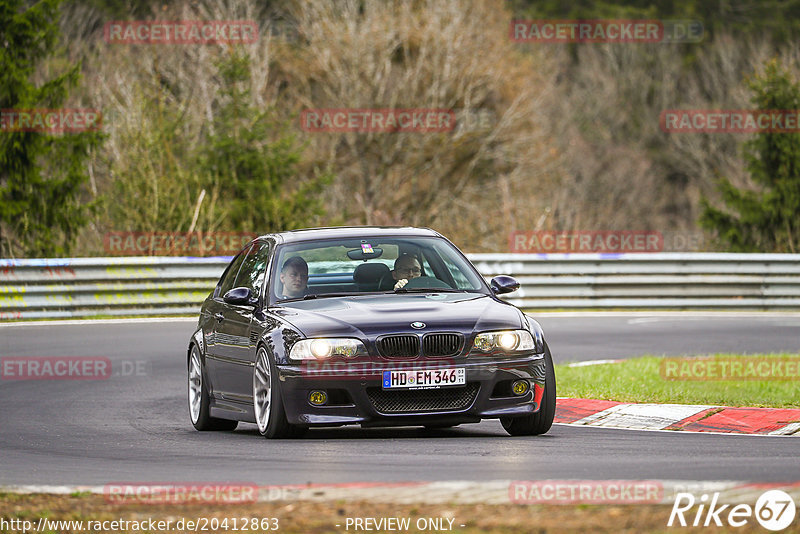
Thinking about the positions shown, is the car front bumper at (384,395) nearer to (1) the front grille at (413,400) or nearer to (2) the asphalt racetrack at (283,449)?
(1) the front grille at (413,400)

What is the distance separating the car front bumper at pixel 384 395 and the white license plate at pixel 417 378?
0.03 meters

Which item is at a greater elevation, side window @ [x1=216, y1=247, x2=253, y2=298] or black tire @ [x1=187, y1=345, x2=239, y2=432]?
side window @ [x1=216, y1=247, x2=253, y2=298]

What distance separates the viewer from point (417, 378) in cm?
1021

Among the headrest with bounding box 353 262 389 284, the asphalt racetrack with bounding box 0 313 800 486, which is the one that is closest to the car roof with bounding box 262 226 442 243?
the headrest with bounding box 353 262 389 284

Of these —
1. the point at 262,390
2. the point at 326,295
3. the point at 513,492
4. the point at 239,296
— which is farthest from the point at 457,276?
the point at 513,492

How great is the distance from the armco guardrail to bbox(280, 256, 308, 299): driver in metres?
13.4

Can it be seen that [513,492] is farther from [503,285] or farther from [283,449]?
[503,285]

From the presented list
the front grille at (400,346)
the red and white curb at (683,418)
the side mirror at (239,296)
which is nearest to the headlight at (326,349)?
the front grille at (400,346)

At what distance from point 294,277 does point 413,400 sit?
1700mm

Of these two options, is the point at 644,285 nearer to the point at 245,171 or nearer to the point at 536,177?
the point at 245,171

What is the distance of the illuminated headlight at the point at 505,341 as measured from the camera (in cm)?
1038

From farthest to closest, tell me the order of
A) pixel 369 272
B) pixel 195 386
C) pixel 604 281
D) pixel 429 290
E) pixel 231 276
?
pixel 604 281 < pixel 231 276 < pixel 195 386 < pixel 369 272 < pixel 429 290

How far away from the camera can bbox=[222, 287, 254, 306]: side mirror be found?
452 inches

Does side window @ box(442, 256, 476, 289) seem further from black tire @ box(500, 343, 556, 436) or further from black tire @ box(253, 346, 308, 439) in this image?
black tire @ box(253, 346, 308, 439)
